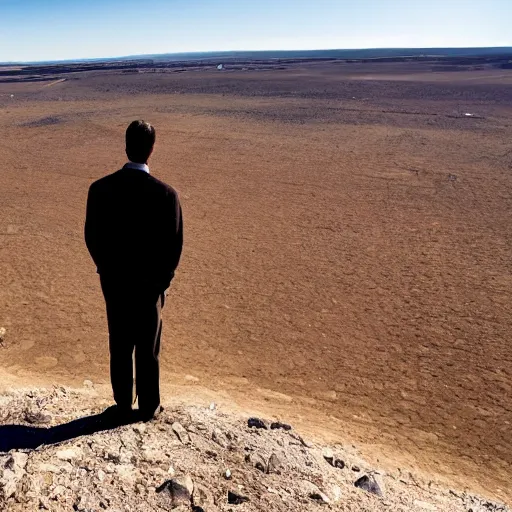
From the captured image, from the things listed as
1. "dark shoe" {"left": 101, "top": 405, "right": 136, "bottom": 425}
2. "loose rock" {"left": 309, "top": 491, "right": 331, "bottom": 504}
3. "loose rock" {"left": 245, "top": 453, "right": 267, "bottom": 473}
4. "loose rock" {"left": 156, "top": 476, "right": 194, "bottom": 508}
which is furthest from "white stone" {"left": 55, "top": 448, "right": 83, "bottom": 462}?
"loose rock" {"left": 309, "top": 491, "right": 331, "bottom": 504}

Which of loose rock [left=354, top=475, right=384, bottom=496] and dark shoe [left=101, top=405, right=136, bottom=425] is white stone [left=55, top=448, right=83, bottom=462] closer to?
dark shoe [left=101, top=405, right=136, bottom=425]

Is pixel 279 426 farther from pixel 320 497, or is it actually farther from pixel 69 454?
pixel 69 454

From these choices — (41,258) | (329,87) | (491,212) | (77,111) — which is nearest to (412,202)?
(491,212)

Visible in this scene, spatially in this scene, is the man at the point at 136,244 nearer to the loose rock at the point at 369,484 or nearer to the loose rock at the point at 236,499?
the loose rock at the point at 236,499

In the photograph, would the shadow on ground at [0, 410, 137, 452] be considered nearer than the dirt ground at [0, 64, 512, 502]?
Yes

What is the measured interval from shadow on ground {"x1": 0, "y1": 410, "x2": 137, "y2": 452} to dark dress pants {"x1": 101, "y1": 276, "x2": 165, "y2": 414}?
0.57 ft

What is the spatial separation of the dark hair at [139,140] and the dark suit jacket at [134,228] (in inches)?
3.6

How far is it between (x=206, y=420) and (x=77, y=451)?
987 millimetres

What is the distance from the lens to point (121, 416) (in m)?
3.71

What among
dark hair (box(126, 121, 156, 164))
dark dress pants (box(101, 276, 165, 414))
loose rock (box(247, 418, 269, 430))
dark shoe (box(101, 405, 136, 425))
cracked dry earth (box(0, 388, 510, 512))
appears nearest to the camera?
cracked dry earth (box(0, 388, 510, 512))

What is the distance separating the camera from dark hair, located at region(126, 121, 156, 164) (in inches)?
120

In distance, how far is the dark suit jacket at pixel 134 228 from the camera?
311cm

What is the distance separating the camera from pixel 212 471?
128 inches

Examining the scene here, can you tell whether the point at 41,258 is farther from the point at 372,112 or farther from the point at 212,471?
the point at 372,112
